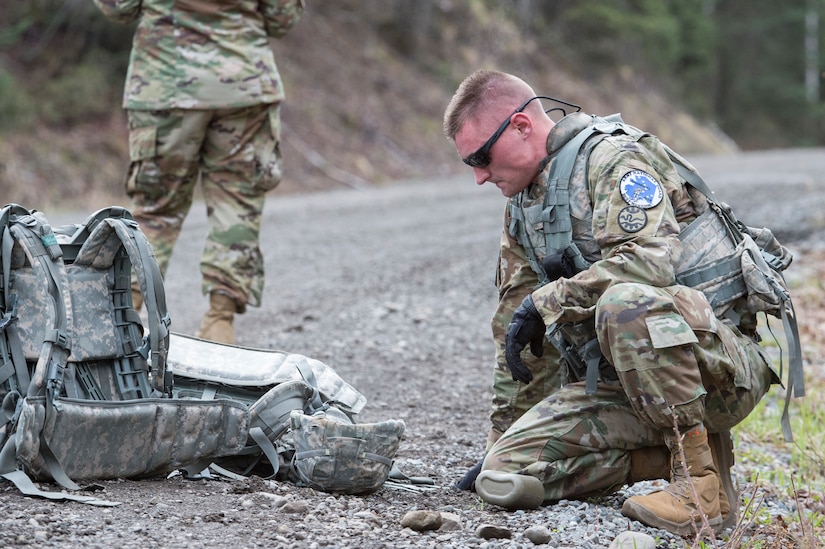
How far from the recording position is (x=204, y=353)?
3.56m

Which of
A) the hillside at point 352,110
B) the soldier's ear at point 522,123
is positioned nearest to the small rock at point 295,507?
the soldier's ear at point 522,123

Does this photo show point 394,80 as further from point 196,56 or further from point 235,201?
point 235,201

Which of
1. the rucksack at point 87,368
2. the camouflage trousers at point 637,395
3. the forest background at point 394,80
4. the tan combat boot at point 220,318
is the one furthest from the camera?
the forest background at point 394,80

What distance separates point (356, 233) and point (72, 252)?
7.06m

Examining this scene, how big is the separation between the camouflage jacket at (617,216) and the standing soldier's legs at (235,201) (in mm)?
2196

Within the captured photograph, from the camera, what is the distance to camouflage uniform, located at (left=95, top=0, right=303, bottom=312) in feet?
16.6

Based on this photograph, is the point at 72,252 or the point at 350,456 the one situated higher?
the point at 72,252

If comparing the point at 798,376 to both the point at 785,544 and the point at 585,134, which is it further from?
the point at 585,134

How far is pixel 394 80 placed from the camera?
66.0ft

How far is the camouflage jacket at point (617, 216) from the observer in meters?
3.04

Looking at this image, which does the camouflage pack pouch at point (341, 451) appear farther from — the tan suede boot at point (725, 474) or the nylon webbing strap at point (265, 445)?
the tan suede boot at point (725, 474)

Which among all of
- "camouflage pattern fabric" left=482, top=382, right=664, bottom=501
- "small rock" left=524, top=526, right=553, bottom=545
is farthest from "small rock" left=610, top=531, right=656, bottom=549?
"camouflage pattern fabric" left=482, top=382, right=664, bottom=501

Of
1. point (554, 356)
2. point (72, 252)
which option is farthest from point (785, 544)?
point (72, 252)

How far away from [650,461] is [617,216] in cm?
84
